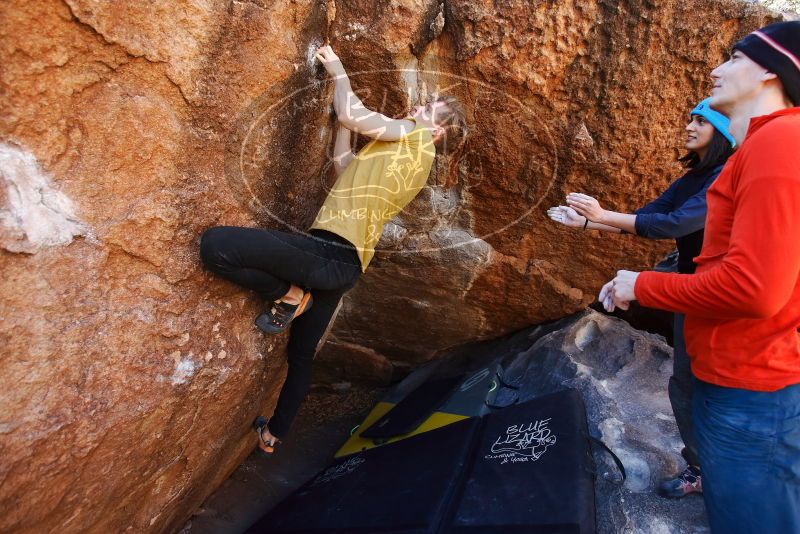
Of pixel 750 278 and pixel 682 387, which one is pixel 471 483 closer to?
pixel 682 387

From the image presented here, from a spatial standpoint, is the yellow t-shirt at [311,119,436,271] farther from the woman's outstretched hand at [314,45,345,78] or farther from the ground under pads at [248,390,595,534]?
the ground under pads at [248,390,595,534]

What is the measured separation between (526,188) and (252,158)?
4.46 feet

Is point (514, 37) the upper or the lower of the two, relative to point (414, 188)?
upper

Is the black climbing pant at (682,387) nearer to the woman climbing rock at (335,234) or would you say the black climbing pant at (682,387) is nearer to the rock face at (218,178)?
the rock face at (218,178)

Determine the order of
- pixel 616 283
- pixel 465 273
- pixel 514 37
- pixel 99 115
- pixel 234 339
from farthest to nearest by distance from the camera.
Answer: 1. pixel 465 273
2. pixel 514 37
3. pixel 234 339
4. pixel 99 115
5. pixel 616 283

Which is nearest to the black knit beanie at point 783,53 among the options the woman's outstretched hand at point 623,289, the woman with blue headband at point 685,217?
the woman's outstretched hand at point 623,289

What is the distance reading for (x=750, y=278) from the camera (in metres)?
1.16

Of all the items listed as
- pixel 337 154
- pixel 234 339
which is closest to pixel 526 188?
pixel 337 154

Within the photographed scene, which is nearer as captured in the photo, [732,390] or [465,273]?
[732,390]

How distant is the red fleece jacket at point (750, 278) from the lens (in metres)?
1.12

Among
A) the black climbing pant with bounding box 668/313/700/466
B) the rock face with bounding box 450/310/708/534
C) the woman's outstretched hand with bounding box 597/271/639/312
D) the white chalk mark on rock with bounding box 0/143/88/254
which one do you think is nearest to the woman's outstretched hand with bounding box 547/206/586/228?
the black climbing pant with bounding box 668/313/700/466

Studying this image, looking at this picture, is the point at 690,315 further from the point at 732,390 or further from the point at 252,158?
the point at 252,158

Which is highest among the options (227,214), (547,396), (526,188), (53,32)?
(53,32)

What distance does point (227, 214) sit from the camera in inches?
82.7
